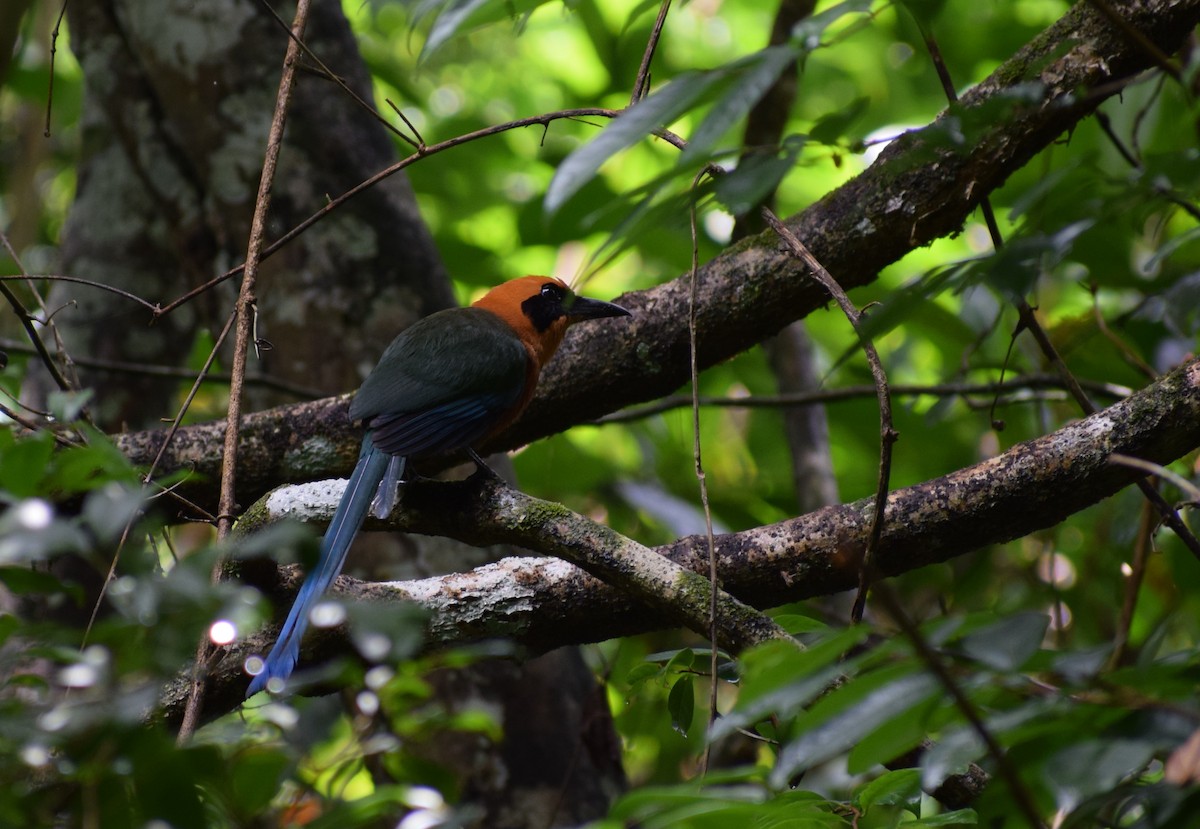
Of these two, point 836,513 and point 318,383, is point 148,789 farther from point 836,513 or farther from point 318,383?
point 318,383

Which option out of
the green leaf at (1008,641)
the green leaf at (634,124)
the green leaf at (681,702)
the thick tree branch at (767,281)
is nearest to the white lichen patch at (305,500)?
the thick tree branch at (767,281)

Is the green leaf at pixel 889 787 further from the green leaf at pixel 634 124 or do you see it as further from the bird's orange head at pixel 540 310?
the bird's orange head at pixel 540 310

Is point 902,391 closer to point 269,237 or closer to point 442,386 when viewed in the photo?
point 442,386

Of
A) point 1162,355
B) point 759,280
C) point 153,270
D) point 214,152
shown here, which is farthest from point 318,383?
point 1162,355

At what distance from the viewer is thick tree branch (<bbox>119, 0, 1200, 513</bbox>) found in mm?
2447

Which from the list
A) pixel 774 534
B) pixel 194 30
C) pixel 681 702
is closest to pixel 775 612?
pixel 774 534

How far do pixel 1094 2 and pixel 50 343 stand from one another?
13.8 ft

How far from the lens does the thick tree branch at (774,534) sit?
214 cm

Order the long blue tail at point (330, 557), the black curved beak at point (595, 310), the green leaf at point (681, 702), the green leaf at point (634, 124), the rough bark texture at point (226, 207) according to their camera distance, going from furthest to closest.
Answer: the rough bark texture at point (226, 207), the black curved beak at point (595, 310), the long blue tail at point (330, 557), the green leaf at point (681, 702), the green leaf at point (634, 124)

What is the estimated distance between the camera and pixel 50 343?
4371 mm

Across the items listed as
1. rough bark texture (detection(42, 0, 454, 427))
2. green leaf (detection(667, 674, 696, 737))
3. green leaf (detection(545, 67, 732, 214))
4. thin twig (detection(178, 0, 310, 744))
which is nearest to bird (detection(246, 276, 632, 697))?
thin twig (detection(178, 0, 310, 744))

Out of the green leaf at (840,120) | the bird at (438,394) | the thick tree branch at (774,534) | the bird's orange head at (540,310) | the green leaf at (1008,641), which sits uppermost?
the bird's orange head at (540,310)

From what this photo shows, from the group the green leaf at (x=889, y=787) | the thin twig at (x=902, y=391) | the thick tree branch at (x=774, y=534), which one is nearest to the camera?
the green leaf at (x=889, y=787)

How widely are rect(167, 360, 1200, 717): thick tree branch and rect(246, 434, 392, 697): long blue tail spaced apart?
0.20 ft
